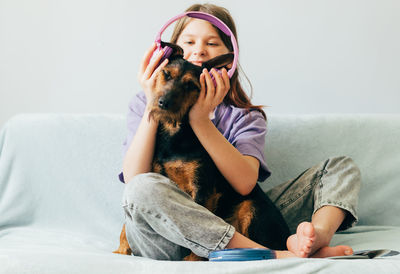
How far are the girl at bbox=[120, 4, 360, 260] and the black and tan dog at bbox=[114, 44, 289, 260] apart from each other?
1.1 inches

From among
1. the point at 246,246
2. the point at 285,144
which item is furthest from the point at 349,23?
the point at 246,246

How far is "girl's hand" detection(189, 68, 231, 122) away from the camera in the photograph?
1417 millimetres

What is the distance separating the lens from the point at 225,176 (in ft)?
5.14

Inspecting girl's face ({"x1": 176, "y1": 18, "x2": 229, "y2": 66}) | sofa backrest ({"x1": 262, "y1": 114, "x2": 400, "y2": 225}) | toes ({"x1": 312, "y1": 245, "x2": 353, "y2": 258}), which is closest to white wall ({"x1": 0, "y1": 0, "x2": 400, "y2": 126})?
sofa backrest ({"x1": 262, "y1": 114, "x2": 400, "y2": 225})

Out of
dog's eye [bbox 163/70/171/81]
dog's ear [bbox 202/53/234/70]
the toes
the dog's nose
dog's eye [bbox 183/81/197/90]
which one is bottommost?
the toes

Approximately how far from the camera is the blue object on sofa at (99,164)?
78.7 inches

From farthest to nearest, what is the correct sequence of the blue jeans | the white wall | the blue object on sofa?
1. the white wall
2. the blue object on sofa
3. the blue jeans

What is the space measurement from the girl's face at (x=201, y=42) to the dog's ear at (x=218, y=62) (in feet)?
1.18

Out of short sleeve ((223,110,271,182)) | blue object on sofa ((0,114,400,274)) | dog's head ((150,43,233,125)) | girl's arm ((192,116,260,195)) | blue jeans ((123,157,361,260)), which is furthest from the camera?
→ blue object on sofa ((0,114,400,274))

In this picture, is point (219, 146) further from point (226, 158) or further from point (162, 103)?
point (162, 103)

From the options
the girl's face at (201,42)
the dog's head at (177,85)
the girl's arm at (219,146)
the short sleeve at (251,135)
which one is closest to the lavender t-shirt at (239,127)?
the short sleeve at (251,135)

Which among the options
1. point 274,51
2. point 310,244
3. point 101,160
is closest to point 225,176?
point 310,244

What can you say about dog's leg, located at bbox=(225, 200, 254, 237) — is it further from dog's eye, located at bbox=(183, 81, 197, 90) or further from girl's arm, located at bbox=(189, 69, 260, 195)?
dog's eye, located at bbox=(183, 81, 197, 90)

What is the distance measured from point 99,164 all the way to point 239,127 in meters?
0.67
